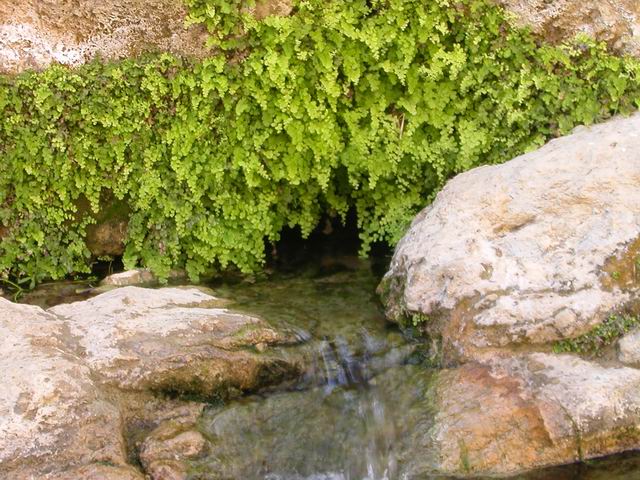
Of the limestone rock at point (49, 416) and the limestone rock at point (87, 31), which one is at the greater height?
the limestone rock at point (87, 31)

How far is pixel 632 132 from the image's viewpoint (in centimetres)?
686

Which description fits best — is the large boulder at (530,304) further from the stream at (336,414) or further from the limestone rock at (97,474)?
the limestone rock at (97,474)

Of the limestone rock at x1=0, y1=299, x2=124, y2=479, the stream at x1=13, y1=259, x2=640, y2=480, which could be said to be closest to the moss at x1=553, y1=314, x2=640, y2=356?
the stream at x1=13, y1=259, x2=640, y2=480

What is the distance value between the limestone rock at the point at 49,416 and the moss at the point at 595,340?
2.85 metres

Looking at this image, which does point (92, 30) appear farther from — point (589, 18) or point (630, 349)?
point (630, 349)

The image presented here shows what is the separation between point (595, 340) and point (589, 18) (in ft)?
9.67

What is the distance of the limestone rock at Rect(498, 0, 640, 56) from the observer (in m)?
7.48

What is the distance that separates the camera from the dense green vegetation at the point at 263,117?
7.31m

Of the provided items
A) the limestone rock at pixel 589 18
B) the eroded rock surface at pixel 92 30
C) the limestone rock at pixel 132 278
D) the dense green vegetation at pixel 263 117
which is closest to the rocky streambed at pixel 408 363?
the dense green vegetation at pixel 263 117

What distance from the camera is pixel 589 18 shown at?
24.6 ft

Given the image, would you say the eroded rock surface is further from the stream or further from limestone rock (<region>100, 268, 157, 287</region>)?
the stream

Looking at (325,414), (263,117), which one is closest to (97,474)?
(325,414)

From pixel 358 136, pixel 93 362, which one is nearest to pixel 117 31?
pixel 358 136

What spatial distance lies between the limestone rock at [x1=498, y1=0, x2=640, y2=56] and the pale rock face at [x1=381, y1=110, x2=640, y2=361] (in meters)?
0.95
